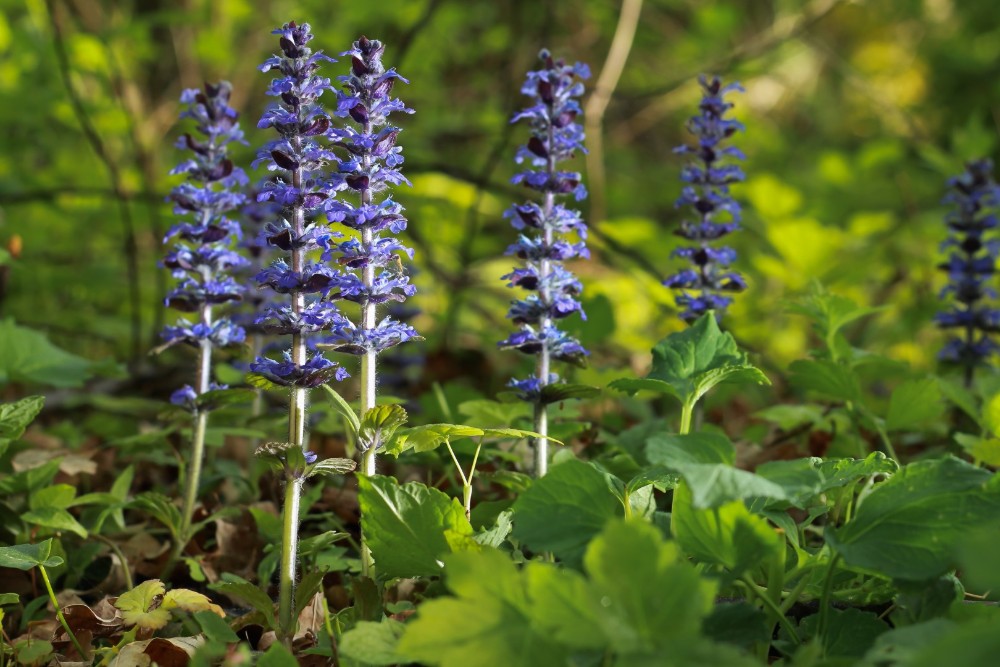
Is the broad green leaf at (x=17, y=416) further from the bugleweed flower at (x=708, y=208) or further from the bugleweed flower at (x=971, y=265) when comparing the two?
the bugleweed flower at (x=971, y=265)

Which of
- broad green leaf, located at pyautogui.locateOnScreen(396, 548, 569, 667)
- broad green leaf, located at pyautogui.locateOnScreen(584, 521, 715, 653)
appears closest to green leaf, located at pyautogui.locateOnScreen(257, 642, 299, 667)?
broad green leaf, located at pyautogui.locateOnScreen(396, 548, 569, 667)

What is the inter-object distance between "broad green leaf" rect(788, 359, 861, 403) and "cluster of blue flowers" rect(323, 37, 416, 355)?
130 cm

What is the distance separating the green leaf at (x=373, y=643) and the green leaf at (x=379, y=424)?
0.49 m

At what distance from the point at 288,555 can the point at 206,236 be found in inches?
40.3

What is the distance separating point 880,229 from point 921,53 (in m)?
6.87

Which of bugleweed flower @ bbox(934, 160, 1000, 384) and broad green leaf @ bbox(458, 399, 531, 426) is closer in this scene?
broad green leaf @ bbox(458, 399, 531, 426)

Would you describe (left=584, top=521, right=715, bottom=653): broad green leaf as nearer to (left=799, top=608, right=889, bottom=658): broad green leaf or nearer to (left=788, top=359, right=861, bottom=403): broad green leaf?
(left=799, top=608, right=889, bottom=658): broad green leaf

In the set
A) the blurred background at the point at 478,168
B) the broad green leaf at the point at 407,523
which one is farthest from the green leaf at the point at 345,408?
the blurred background at the point at 478,168

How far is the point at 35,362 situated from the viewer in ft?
10.6

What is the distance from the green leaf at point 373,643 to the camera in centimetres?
163

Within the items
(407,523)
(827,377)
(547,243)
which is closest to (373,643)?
(407,523)

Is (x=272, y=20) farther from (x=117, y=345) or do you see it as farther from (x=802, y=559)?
(x=802, y=559)

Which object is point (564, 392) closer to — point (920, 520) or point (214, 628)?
point (920, 520)

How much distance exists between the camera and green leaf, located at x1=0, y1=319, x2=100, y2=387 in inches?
125
